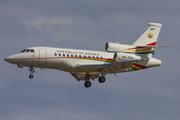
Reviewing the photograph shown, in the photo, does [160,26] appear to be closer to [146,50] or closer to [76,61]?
[146,50]

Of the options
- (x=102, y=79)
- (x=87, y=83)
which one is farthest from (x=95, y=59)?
(x=87, y=83)

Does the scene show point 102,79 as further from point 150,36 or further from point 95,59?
point 150,36

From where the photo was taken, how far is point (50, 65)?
39.6 m

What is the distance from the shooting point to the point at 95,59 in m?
41.4

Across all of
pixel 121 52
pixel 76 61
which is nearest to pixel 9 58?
pixel 76 61

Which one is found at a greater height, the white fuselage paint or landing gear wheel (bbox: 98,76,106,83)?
the white fuselage paint

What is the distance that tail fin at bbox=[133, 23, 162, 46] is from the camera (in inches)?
1753

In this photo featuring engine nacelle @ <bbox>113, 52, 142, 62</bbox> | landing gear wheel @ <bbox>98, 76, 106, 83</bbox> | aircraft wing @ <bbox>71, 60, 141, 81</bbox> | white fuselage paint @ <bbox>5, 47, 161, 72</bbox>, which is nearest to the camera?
white fuselage paint @ <bbox>5, 47, 161, 72</bbox>

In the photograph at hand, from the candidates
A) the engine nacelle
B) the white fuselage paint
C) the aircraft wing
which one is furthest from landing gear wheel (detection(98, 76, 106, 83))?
the engine nacelle

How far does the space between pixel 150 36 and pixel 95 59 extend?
8.02 m

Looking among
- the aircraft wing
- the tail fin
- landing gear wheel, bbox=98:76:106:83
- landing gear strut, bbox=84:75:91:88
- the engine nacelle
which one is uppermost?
the tail fin

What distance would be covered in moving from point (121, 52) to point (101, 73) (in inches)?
132

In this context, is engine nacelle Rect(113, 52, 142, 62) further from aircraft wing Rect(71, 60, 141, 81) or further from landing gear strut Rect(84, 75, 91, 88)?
landing gear strut Rect(84, 75, 91, 88)

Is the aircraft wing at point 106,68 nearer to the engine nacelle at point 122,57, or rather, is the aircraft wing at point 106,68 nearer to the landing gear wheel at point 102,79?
the landing gear wheel at point 102,79
